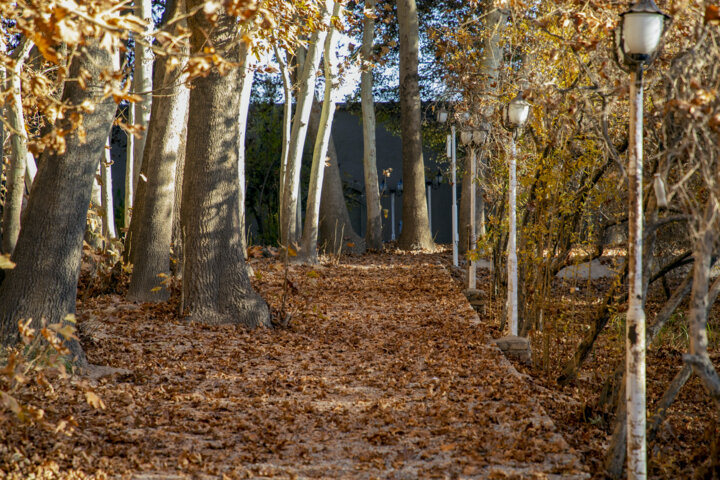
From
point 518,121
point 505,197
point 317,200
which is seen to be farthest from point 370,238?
point 518,121

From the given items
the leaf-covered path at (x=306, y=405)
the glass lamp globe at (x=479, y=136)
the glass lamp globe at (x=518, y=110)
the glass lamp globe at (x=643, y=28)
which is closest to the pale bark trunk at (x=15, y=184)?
the leaf-covered path at (x=306, y=405)

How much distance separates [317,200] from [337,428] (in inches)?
383

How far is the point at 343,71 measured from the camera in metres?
12.8

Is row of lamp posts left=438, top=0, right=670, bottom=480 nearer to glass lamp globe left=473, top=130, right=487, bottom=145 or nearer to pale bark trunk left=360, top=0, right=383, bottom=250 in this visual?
glass lamp globe left=473, top=130, right=487, bottom=145

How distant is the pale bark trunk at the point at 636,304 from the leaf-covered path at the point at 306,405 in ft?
1.25

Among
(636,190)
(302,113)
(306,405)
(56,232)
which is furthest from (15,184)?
(636,190)

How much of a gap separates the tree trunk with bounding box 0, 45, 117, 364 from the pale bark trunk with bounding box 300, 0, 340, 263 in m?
7.89

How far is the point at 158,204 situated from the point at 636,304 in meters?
6.36

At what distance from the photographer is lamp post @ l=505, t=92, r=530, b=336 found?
5.96 m

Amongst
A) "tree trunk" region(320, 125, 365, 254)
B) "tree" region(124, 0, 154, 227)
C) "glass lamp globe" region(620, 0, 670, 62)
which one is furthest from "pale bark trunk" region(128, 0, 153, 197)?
"tree trunk" region(320, 125, 365, 254)

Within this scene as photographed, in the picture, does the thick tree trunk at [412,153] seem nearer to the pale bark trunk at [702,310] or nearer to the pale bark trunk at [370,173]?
the pale bark trunk at [370,173]

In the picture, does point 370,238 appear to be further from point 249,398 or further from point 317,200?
point 249,398

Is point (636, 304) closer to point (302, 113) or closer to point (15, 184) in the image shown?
point (15, 184)

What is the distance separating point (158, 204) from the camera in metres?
8.33
